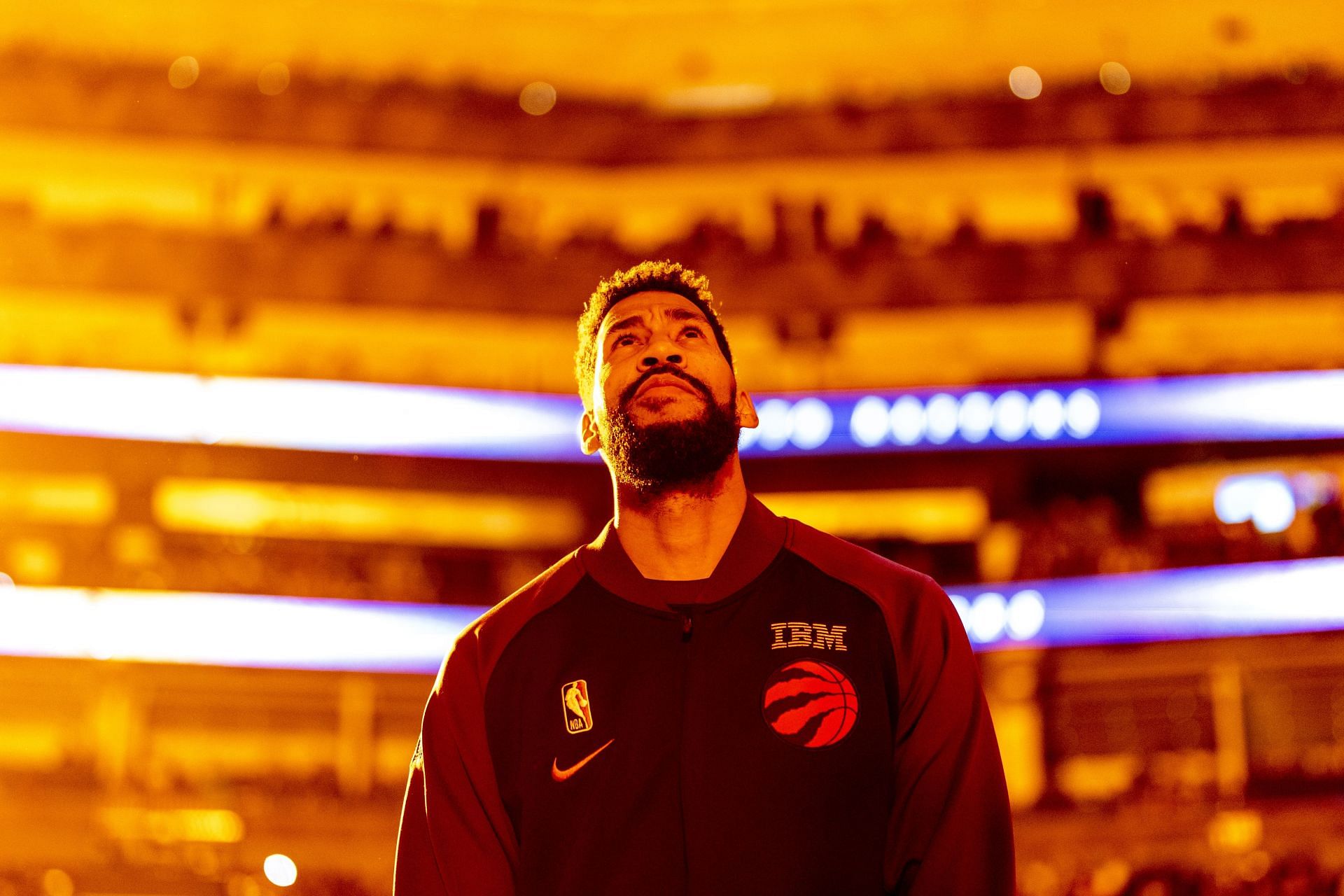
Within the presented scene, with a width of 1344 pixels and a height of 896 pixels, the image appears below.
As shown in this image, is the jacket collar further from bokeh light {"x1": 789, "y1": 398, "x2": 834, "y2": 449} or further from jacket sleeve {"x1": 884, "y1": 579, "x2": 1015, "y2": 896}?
bokeh light {"x1": 789, "y1": 398, "x2": 834, "y2": 449}

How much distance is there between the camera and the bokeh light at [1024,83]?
23.7 ft

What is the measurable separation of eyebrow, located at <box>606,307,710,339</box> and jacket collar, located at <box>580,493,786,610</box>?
232 mm

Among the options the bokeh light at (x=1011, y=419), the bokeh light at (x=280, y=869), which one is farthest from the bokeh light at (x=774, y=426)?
the bokeh light at (x=280, y=869)

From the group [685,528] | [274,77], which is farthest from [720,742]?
[274,77]

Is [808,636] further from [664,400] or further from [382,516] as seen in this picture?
[382,516]

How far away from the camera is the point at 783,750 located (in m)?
1.45

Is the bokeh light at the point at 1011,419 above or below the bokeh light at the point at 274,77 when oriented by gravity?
below

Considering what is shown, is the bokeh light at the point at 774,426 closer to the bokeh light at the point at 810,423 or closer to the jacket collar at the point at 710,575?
the bokeh light at the point at 810,423

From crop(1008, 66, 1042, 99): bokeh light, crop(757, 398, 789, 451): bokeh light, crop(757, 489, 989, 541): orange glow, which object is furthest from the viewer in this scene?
crop(757, 489, 989, 541): orange glow

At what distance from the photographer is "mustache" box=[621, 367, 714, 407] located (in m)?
1.56

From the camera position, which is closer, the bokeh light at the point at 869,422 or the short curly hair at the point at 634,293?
the short curly hair at the point at 634,293

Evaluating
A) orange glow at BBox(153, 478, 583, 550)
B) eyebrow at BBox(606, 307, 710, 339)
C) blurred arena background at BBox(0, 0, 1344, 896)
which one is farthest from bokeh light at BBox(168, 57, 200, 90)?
eyebrow at BBox(606, 307, 710, 339)

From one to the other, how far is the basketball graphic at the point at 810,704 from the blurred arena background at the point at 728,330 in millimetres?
4717

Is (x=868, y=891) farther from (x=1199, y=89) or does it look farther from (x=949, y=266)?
(x=1199, y=89)
